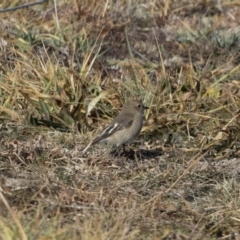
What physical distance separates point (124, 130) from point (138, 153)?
207 mm

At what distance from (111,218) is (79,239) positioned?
551 mm

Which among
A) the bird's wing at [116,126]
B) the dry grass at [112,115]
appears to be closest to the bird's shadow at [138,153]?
the dry grass at [112,115]

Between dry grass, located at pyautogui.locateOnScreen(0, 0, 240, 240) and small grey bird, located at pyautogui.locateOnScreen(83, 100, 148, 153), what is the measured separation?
13cm

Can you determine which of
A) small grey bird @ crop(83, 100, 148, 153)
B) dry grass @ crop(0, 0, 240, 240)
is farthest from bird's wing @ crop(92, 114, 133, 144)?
dry grass @ crop(0, 0, 240, 240)

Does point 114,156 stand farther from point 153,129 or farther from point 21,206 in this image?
point 21,206

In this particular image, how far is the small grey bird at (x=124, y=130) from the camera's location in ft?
24.1

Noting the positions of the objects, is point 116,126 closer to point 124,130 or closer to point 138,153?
point 124,130

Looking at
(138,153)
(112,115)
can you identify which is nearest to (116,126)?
(138,153)

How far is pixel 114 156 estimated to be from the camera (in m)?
7.18

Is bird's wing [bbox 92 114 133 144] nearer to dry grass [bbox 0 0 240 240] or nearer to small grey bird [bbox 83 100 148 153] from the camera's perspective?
small grey bird [bbox 83 100 148 153]

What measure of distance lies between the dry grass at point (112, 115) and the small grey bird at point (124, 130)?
128mm

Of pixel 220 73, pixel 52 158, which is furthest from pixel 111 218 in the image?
pixel 220 73

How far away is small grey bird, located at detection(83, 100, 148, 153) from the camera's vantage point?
24.1ft

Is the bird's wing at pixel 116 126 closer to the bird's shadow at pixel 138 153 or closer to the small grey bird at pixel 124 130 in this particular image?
the small grey bird at pixel 124 130
